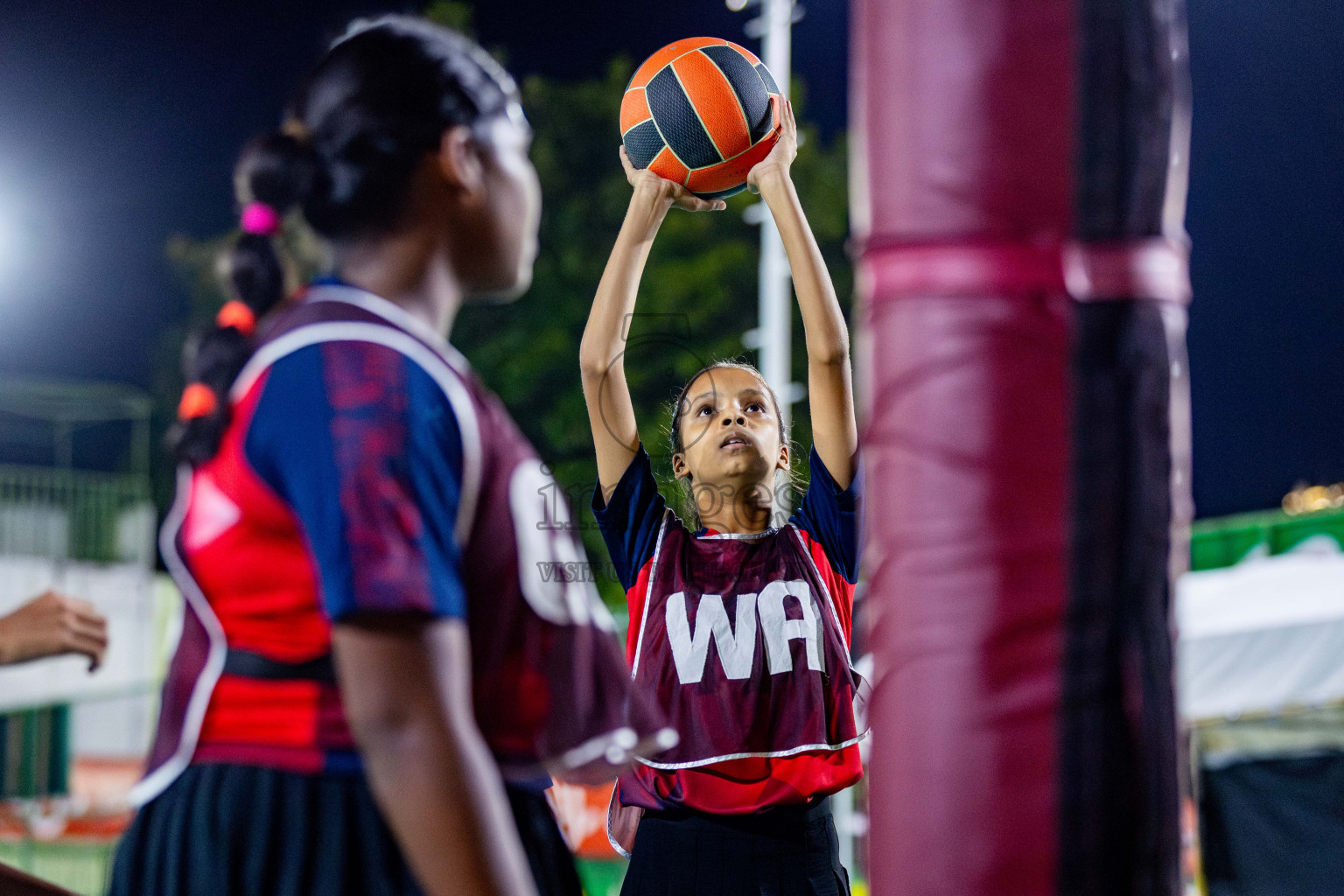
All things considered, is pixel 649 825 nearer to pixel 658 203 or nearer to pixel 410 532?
pixel 658 203

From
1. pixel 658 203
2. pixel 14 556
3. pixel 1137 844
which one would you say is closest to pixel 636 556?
pixel 658 203

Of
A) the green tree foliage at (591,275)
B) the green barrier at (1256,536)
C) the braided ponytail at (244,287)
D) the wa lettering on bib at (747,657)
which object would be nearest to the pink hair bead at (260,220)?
the braided ponytail at (244,287)

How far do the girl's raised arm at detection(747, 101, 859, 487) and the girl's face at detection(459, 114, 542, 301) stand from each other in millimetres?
1258

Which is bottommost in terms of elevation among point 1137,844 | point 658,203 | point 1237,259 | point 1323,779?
point 1323,779

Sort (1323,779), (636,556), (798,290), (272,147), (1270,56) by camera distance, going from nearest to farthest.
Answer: (272,147)
(798,290)
(636,556)
(1323,779)
(1270,56)

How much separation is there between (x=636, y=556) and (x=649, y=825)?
0.60 m

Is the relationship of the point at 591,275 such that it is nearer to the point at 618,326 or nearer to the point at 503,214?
the point at 618,326

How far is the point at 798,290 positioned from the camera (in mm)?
2877

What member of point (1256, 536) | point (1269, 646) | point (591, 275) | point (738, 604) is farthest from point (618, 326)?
point (591, 275)

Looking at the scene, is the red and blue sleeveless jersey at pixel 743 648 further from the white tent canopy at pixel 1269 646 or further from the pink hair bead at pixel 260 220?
the white tent canopy at pixel 1269 646

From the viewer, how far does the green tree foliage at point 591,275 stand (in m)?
19.2

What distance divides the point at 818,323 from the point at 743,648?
0.71 meters

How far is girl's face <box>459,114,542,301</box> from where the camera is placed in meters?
1.54

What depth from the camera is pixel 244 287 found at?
1569mm
